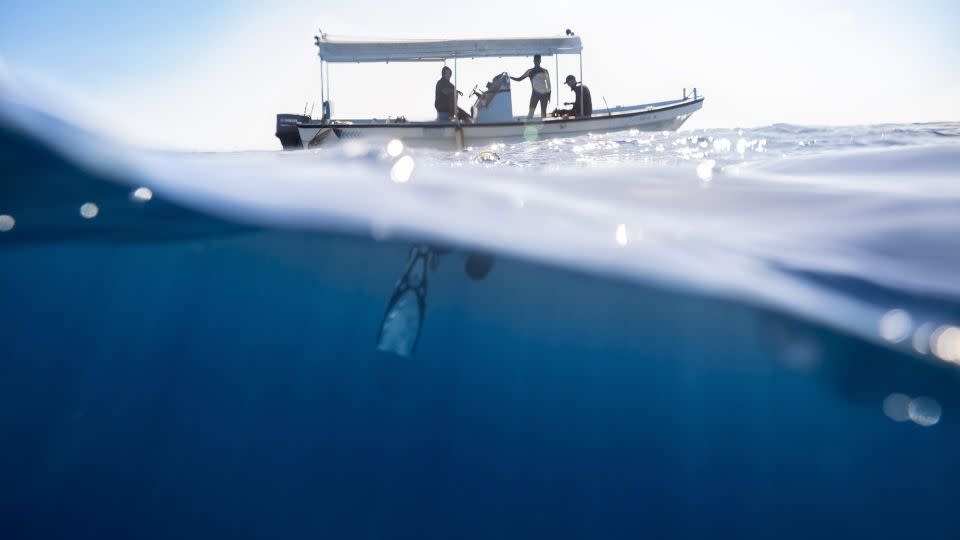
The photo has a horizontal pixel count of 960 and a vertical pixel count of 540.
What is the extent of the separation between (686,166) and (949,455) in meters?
3.79

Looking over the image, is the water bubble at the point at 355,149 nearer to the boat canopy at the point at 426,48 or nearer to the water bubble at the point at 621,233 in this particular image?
the water bubble at the point at 621,233

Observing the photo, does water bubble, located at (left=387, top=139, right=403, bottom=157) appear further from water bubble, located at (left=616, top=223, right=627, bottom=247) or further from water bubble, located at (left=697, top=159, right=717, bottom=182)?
water bubble, located at (left=697, top=159, right=717, bottom=182)

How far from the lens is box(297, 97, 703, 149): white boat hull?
18219 mm

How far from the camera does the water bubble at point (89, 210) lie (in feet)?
19.7

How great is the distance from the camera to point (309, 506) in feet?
18.6

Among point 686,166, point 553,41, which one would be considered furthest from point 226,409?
point 553,41

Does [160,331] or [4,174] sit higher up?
[4,174]

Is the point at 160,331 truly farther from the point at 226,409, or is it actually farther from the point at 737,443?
the point at 737,443

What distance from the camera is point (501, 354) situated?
7992 millimetres

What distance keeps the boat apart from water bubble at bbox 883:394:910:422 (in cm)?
1370

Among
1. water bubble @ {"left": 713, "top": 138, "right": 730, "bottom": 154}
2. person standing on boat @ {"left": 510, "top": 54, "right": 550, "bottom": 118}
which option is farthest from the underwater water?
person standing on boat @ {"left": 510, "top": 54, "right": 550, "bottom": 118}

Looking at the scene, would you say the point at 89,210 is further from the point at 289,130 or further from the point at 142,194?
the point at 289,130

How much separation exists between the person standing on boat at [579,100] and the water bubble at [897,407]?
14.5 metres

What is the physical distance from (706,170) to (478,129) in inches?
506
